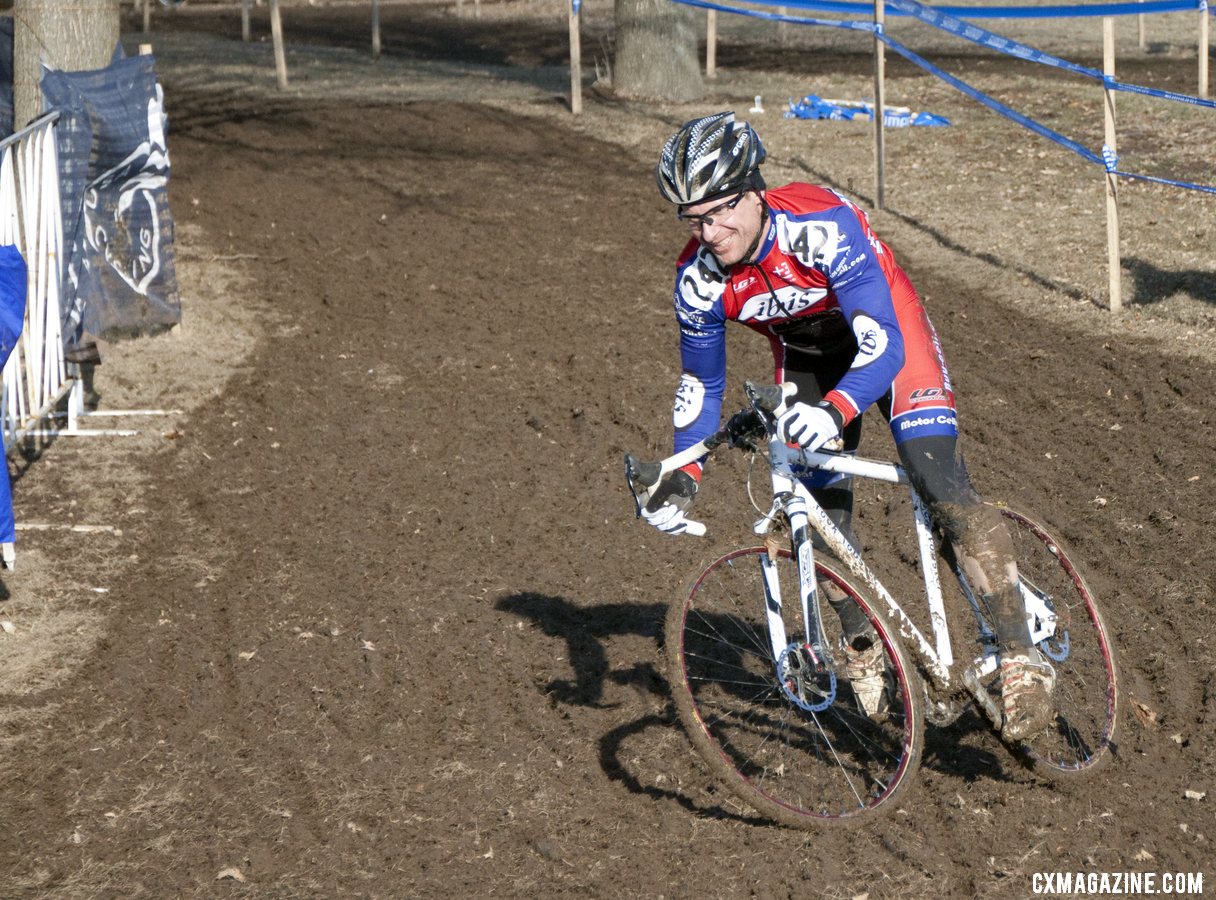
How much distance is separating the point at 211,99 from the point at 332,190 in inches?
268

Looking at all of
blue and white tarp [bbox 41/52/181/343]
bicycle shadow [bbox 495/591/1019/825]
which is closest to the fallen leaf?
bicycle shadow [bbox 495/591/1019/825]

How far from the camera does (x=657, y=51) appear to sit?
2009 cm

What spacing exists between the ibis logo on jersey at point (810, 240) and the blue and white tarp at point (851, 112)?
45.3 ft

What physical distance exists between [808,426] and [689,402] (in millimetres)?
780

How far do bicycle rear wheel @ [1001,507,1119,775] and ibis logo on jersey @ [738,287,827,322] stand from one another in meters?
1.12

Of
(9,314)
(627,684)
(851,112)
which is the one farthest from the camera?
(851,112)

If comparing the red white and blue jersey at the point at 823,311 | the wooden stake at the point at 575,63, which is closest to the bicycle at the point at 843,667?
the red white and blue jersey at the point at 823,311

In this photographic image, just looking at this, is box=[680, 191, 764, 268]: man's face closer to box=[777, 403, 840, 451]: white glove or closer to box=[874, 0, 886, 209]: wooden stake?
box=[777, 403, 840, 451]: white glove

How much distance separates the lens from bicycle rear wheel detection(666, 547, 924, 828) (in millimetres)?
4746

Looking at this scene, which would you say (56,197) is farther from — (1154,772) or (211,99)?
(211,99)

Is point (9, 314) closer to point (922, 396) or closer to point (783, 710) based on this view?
point (783, 710)

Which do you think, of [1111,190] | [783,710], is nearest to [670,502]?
[783,710]

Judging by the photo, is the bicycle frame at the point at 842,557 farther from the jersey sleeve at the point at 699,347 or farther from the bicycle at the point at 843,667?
the jersey sleeve at the point at 699,347

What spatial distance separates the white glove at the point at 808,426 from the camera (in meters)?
4.29
